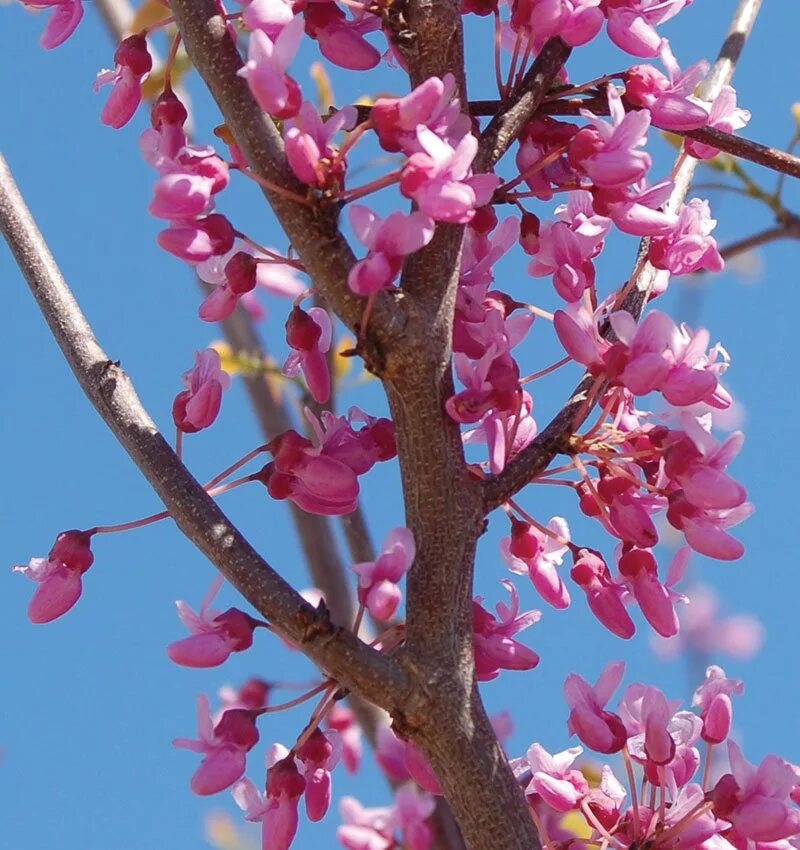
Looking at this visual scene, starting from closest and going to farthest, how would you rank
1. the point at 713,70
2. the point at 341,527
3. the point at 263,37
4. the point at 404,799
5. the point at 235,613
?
the point at 263,37, the point at 235,613, the point at 713,70, the point at 404,799, the point at 341,527

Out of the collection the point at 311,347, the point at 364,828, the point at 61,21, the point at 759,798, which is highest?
the point at 61,21

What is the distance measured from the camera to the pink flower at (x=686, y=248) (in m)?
1.19

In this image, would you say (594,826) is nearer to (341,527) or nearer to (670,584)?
(670,584)

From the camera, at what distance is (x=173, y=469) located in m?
1.04

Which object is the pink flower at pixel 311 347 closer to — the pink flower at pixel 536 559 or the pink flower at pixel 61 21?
the pink flower at pixel 536 559

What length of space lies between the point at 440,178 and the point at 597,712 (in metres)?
0.52

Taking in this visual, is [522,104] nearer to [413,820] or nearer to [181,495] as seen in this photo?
[181,495]

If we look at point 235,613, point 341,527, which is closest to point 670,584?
point 235,613

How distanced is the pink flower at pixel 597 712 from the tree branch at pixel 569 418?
0.24 meters

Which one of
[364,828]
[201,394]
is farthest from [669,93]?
[364,828]

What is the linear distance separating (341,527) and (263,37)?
4.05 feet

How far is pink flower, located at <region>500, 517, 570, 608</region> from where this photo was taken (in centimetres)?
119

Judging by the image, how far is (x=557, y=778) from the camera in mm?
1188

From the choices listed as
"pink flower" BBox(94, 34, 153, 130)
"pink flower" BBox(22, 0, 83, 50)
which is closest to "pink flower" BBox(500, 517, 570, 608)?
"pink flower" BBox(94, 34, 153, 130)
